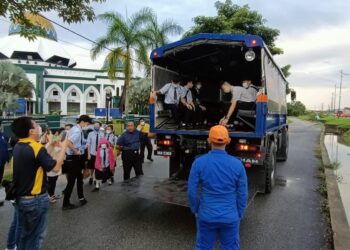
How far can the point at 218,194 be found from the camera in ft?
11.8

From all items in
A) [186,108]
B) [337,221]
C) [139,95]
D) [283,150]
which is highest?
[139,95]

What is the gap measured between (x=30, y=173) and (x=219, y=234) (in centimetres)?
193

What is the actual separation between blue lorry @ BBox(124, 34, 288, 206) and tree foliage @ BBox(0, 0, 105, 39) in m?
1.77

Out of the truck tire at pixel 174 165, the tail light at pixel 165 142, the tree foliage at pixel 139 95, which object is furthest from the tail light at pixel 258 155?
the tree foliage at pixel 139 95

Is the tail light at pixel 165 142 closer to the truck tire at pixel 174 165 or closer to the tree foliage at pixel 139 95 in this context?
the truck tire at pixel 174 165

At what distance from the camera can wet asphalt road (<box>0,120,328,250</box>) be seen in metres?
5.39

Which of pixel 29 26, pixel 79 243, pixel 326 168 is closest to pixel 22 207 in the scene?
pixel 79 243

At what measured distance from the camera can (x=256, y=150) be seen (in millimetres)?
7270

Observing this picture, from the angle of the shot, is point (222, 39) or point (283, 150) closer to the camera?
point (222, 39)

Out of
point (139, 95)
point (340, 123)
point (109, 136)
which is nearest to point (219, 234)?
A: point (109, 136)

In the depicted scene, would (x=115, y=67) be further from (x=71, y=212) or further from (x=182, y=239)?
(x=182, y=239)

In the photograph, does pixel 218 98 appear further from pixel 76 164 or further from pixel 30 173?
pixel 30 173

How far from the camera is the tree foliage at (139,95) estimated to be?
46.1m

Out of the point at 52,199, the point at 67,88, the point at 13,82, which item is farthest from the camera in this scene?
the point at 67,88
